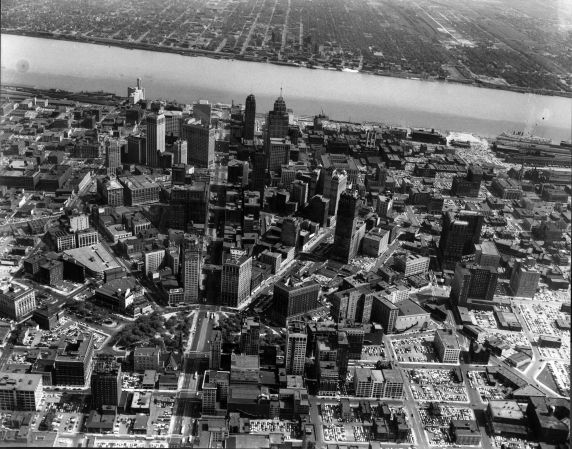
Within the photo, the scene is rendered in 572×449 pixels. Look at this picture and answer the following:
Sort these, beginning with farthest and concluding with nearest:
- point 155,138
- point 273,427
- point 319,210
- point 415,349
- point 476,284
A: point 155,138 → point 319,210 → point 476,284 → point 415,349 → point 273,427

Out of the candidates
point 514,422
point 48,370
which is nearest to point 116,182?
point 48,370

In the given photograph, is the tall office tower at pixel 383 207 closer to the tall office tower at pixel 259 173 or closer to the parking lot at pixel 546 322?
the tall office tower at pixel 259 173

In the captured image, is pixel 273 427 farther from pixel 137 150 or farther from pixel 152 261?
pixel 137 150

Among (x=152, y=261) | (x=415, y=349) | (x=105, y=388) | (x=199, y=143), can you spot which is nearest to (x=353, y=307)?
(x=415, y=349)

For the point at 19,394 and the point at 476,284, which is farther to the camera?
the point at 476,284

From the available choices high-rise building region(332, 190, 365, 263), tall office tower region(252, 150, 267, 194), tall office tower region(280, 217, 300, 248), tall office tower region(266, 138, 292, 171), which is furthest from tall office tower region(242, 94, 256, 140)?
high-rise building region(332, 190, 365, 263)

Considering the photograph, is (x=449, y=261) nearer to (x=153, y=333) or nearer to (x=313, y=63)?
(x=313, y=63)

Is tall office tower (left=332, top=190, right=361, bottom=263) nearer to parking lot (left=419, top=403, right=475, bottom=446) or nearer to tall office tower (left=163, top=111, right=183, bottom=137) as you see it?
parking lot (left=419, top=403, right=475, bottom=446)
